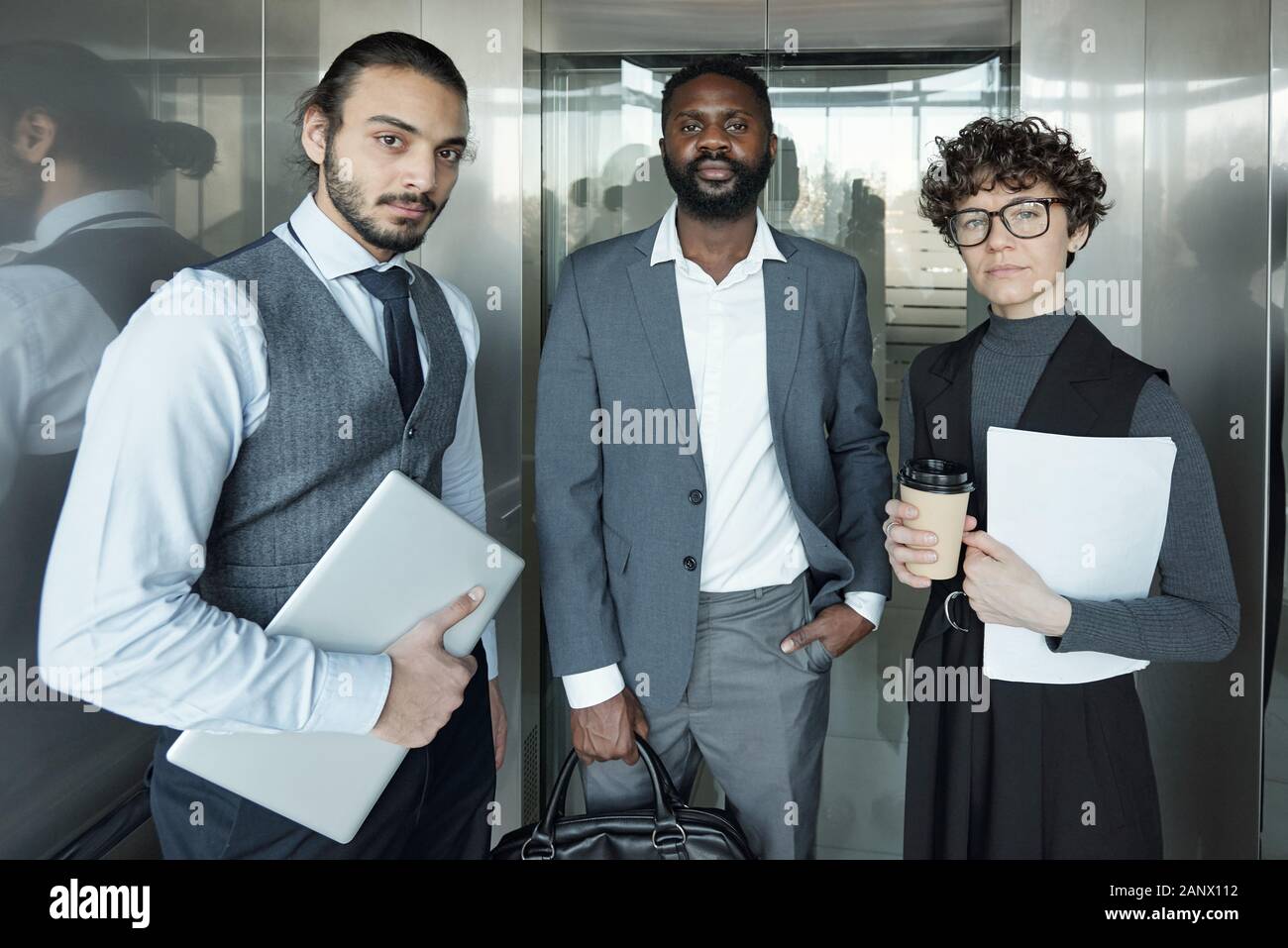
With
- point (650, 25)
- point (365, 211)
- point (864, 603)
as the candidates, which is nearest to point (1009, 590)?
point (864, 603)

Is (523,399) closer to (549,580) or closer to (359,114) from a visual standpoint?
(549,580)

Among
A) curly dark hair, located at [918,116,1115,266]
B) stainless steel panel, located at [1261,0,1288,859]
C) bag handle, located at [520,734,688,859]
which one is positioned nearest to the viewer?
curly dark hair, located at [918,116,1115,266]

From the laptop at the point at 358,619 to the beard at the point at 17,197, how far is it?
720 millimetres

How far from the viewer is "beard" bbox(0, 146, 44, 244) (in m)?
1.58

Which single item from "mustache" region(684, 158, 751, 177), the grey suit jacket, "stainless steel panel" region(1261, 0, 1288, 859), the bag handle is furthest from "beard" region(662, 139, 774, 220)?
"stainless steel panel" region(1261, 0, 1288, 859)

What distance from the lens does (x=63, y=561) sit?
135 centimetres

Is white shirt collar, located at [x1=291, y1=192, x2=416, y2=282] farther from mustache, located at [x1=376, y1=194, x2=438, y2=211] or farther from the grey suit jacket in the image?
the grey suit jacket

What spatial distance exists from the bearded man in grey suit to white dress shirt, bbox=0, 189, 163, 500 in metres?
0.84

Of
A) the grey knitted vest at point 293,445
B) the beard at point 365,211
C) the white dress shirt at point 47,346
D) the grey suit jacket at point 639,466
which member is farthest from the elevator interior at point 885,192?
the grey suit jacket at point 639,466

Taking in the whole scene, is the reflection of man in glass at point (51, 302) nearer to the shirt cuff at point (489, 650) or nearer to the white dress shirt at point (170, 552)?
the white dress shirt at point (170, 552)

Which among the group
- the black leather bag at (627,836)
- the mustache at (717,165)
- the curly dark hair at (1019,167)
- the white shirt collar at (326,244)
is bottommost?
the black leather bag at (627,836)

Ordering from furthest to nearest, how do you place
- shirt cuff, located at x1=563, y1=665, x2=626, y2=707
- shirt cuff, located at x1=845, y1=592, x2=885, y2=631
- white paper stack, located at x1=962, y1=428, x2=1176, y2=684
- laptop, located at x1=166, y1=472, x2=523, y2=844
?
1. shirt cuff, located at x1=845, y1=592, x2=885, y2=631
2. shirt cuff, located at x1=563, y1=665, x2=626, y2=707
3. white paper stack, located at x1=962, y1=428, x2=1176, y2=684
4. laptop, located at x1=166, y1=472, x2=523, y2=844

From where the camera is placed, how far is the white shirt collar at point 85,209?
1649 millimetres
